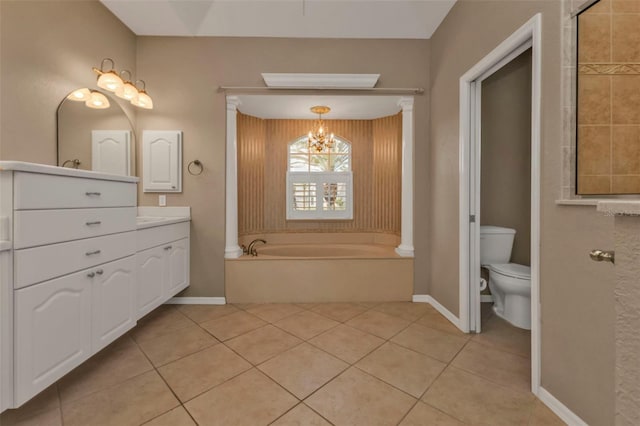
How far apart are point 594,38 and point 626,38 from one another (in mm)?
121

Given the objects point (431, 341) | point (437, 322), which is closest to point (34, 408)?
point (431, 341)

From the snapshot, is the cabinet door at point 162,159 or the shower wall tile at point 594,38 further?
the cabinet door at point 162,159

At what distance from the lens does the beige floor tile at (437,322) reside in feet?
6.66

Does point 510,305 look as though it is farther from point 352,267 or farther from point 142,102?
point 142,102

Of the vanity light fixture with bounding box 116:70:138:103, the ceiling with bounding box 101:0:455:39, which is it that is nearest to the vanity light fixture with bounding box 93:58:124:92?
the vanity light fixture with bounding box 116:70:138:103

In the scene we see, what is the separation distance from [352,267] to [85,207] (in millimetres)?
2049

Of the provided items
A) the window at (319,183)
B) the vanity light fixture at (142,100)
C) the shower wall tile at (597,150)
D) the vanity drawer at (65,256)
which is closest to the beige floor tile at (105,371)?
the vanity drawer at (65,256)

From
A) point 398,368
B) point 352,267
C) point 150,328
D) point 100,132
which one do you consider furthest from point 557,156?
point 100,132

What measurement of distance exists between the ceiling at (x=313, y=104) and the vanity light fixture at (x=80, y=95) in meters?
1.19

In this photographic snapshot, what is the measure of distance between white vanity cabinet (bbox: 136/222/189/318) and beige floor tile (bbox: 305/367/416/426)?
1432mm

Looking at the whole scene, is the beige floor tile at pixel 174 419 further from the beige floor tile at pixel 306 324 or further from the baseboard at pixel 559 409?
the baseboard at pixel 559 409

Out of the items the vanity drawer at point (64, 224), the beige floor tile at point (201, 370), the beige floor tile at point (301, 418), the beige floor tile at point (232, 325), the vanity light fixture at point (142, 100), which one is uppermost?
the vanity light fixture at point (142, 100)

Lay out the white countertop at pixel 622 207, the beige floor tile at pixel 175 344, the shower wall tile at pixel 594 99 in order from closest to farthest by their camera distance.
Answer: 1. the white countertop at pixel 622 207
2. the shower wall tile at pixel 594 99
3. the beige floor tile at pixel 175 344

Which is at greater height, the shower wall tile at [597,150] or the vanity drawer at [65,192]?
the shower wall tile at [597,150]
